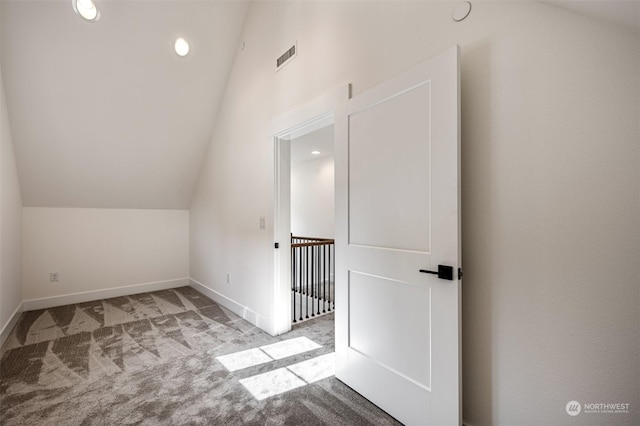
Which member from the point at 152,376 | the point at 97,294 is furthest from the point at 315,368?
the point at 97,294

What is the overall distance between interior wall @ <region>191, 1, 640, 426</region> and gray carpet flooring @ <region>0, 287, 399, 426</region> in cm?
84

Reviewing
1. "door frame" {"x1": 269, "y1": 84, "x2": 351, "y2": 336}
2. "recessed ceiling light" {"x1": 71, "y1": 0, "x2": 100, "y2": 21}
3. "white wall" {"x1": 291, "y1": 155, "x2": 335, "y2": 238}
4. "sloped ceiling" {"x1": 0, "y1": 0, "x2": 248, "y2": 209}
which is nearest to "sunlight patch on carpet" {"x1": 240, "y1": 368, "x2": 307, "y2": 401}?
"door frame" {"x1": 269, "y1": 84, "x2": 351, "y2": 336}

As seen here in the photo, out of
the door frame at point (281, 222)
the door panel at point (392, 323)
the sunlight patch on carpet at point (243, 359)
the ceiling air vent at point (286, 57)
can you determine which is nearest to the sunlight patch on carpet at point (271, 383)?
the sunlight patch on carpet at point (243, 359)

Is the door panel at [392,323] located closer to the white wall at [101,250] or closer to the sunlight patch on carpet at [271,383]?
the sunlight patch on carpet at [271,383]

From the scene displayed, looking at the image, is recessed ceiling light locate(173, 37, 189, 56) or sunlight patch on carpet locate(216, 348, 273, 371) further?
recessed ceiling light locate(173, 37, 189, 56)

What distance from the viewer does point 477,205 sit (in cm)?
155

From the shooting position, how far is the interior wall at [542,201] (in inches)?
45.7

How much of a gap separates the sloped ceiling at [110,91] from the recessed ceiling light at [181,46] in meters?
0.07

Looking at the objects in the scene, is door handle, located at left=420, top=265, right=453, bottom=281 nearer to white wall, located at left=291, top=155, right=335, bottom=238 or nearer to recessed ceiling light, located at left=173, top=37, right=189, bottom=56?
recessed ceiling light, located at left=173, top=37, right=189, bottom=56

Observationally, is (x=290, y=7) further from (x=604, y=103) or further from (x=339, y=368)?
(x=339, y=368)

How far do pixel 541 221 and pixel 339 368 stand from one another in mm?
1664

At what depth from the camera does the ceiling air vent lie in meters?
2.72

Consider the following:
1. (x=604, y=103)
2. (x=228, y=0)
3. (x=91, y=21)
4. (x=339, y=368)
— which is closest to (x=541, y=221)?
(x=604, y=103)

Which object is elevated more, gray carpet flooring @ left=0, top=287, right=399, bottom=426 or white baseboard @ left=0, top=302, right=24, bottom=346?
white baseboard @ left=0, top=302, right=24, bottom=346
